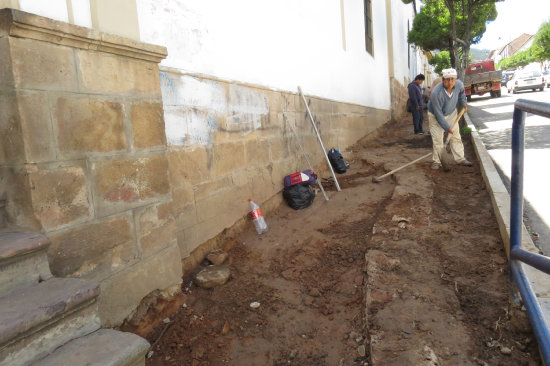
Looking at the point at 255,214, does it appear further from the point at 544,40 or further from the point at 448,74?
the point at 544,40

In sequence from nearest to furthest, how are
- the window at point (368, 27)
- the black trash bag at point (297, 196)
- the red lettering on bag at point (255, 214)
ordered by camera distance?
the red lettering on bag at point (255, 214), the black trash bag at point (297, 196), the window at point (368, 27)

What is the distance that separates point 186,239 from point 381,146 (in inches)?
295

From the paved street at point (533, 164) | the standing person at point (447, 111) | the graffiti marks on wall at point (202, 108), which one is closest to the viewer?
the graffiti marks on wall at point (202, 108)

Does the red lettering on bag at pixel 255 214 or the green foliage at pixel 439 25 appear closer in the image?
the red lettering on bag at pixel 255 214

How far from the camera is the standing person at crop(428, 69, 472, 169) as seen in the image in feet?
20.8

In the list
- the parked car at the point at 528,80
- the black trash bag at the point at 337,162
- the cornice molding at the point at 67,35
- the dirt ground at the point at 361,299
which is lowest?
the dirt ground at the point at 361,299

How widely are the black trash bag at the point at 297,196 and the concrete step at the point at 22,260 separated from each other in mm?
3489

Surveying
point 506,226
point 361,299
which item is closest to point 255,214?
point 361,299

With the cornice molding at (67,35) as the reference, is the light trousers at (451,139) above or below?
below

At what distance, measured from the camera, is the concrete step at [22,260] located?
1.66 metres

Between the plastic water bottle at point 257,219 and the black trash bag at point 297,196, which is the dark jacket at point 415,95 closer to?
the black trash bag at point 297,196

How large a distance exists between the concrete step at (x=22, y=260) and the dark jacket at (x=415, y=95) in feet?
34.7

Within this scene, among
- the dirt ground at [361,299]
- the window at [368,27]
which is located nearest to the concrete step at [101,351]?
the dirt ground at [361,299]

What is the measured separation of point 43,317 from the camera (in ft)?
4.92
